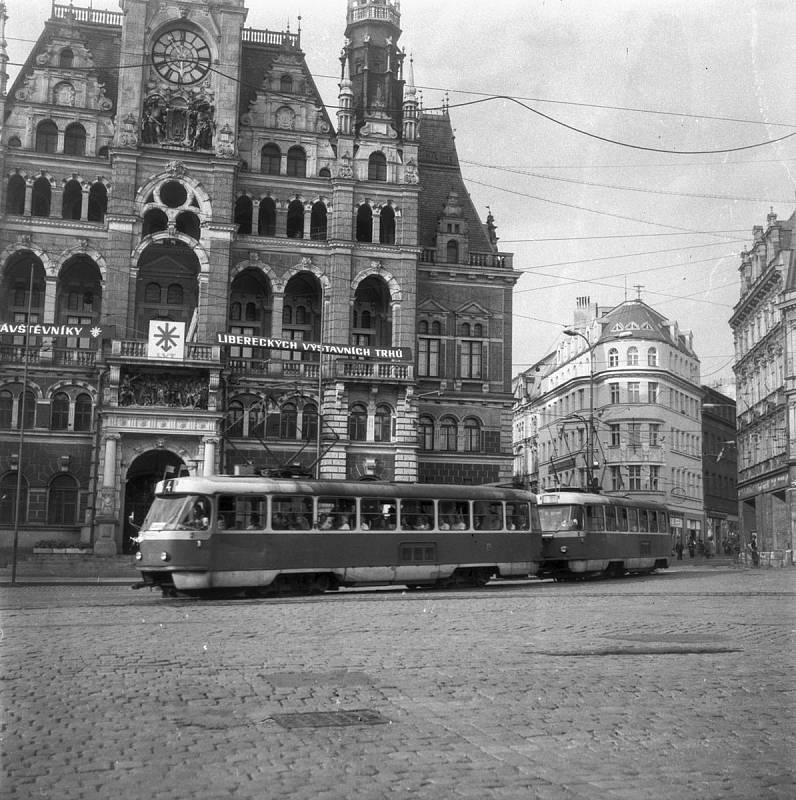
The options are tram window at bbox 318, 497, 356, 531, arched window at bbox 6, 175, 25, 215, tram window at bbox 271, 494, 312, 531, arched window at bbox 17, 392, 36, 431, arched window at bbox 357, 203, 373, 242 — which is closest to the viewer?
tram window at bbox 271, 494, 312, 531

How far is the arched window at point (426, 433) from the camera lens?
2162 inches

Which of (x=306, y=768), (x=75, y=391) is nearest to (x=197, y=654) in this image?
(x=306, y=768)

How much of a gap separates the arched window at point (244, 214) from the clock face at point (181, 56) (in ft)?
19.8

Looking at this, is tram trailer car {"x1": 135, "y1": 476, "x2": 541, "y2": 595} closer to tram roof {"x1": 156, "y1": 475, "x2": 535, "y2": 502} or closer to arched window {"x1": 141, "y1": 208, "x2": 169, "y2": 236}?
tram roof {"x1": 156, "y1": 475, "x2": 535, "y2": 502}

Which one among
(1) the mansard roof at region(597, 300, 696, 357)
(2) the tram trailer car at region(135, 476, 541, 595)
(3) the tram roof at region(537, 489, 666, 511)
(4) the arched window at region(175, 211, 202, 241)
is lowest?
(2) the tram trailer car at region(135, 476, 541, 595)

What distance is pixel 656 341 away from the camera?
81.2 metres

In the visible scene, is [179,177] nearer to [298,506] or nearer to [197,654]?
[298,506]

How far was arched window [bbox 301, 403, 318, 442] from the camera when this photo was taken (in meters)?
51.7

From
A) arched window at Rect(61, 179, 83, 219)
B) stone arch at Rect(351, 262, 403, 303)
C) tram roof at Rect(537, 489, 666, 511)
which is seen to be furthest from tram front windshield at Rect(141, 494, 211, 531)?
arched window at Rect(61, 179, 83, 219)

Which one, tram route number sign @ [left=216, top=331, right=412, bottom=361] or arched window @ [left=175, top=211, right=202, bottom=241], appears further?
arched window @ [left=175, top=211, right=202, bottom=241]

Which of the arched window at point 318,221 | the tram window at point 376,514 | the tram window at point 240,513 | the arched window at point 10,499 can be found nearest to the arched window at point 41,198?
the arched window at point 10,499

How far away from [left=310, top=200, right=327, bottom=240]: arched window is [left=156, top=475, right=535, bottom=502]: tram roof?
25.2m

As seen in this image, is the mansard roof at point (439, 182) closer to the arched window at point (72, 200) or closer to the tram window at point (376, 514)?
the arched window at point (72, 200)

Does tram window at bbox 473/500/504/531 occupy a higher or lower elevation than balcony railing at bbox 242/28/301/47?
lower
